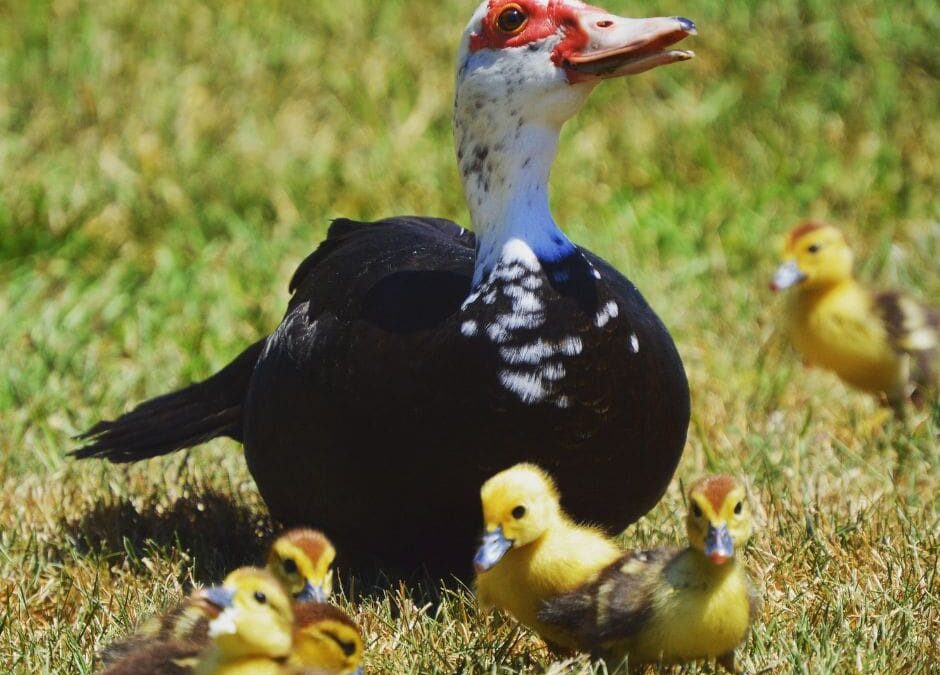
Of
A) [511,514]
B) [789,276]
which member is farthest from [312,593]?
[789,276]

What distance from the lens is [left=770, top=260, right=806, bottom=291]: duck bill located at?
5273 mm

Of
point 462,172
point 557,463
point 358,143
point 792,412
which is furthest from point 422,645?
point 358,143

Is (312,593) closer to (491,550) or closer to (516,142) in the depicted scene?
(491,550)

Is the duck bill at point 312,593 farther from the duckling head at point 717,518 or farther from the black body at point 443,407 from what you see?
the duckling head at point 717,518

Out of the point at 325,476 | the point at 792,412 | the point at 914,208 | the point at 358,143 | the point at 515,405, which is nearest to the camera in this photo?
the point at 515,405

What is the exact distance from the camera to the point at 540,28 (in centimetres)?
381

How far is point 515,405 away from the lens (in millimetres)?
3574

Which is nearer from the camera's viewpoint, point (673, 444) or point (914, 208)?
point (673, 444)

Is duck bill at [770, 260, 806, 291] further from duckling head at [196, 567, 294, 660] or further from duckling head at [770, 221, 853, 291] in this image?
duckling head at [196, 567, 294, 660]

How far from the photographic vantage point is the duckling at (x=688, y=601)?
10.2 ft

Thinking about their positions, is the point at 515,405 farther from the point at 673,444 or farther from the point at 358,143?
the point at 358,143

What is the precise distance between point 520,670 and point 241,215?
152 inches

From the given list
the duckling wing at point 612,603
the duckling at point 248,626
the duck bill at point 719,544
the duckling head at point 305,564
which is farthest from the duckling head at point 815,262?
the duckling at point 248,626

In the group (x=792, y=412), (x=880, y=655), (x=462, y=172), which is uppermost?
(x=462, y=172)
